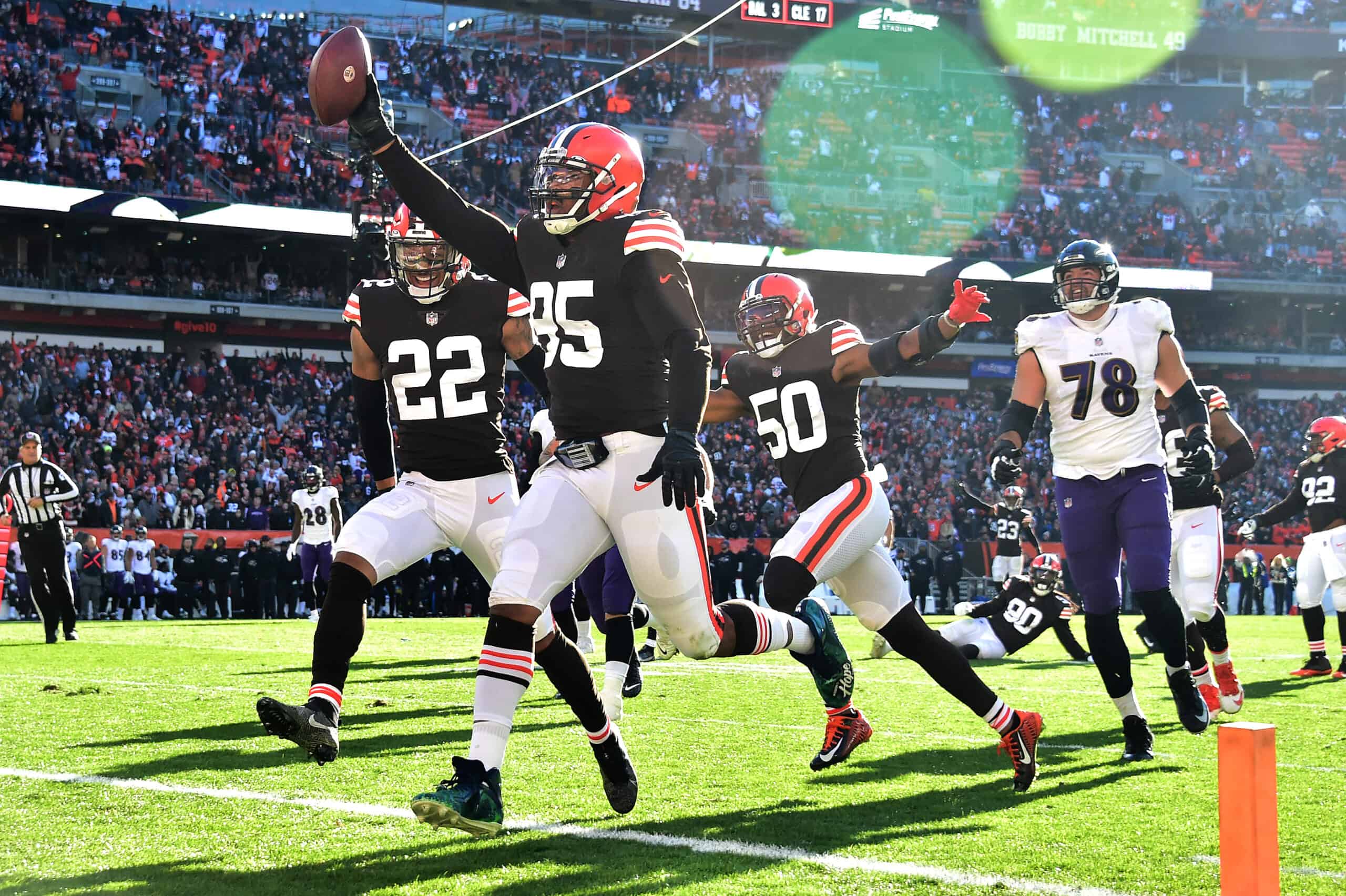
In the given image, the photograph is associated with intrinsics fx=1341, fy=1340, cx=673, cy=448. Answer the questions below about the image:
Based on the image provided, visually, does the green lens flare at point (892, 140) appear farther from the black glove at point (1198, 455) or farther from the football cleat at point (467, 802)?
the football cleat at point (467, 802)

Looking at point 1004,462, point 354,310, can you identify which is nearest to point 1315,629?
point 1004,462

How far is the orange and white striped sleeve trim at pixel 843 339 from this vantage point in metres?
5.89

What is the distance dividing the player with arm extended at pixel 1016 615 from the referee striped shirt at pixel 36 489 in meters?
8.01

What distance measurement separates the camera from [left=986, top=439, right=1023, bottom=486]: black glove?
5.82 meters

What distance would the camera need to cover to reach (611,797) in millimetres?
4320

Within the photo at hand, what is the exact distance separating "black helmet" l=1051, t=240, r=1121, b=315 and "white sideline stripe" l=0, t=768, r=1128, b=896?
126 inches

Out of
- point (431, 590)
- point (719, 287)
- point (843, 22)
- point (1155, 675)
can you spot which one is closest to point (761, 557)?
point (431, 590)

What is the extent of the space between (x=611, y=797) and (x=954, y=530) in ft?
75.9

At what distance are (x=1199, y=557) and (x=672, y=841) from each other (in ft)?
16.6

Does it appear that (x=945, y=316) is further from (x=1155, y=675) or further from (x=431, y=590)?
(x=431, y=590)

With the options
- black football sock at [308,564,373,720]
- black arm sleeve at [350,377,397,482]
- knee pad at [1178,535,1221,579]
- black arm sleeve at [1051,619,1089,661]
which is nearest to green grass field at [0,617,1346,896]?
black football sock at [308,564,373,720]

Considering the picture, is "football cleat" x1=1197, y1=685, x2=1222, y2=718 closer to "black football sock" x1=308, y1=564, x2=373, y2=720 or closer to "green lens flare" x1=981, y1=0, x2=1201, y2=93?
"black football sock" x1=308, y1=564, x2=373, y2=720

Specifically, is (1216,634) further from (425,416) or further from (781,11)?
(781,11)

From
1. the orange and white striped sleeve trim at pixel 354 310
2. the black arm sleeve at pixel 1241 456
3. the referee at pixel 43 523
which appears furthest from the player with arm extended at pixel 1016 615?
the referee at pixel 43 523
